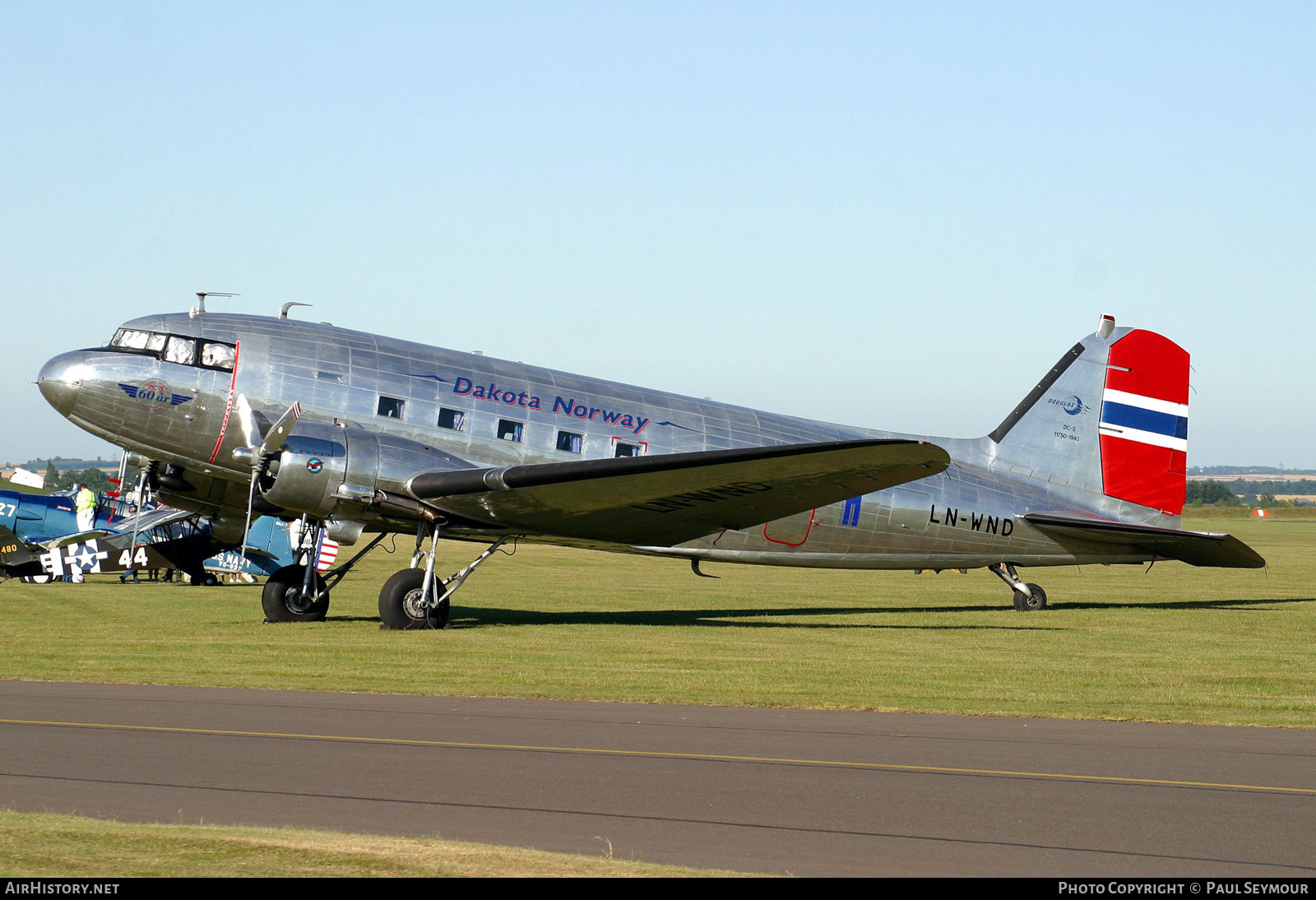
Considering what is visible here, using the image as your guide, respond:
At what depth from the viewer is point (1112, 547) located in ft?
77.8

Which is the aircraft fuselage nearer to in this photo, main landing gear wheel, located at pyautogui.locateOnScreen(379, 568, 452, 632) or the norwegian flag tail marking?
main landing gear wheel, located at pyautogui.locateOnScreen(379, 568, 452, 632)

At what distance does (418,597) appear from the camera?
18.5 m

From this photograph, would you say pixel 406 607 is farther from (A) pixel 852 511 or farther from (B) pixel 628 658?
(A) pixel 852 511

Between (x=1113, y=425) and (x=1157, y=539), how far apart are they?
8.72 ft

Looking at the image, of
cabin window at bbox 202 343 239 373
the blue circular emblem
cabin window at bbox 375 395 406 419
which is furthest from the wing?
the blue circular emblem

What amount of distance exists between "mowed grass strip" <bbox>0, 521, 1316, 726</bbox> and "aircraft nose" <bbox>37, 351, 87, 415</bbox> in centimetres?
336

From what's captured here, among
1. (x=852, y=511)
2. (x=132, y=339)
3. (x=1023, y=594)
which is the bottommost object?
(x=1023, y=594)

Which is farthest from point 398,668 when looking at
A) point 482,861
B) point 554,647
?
point 482,861

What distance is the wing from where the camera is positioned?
667 inches

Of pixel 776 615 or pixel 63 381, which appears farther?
pixel 776 615

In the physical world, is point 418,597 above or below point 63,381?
below

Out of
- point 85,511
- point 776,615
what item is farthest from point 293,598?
point 85,511

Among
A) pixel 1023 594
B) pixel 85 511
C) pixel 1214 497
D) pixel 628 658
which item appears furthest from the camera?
pixel 1214 497

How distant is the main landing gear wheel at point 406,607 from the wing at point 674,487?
1.21 metres
